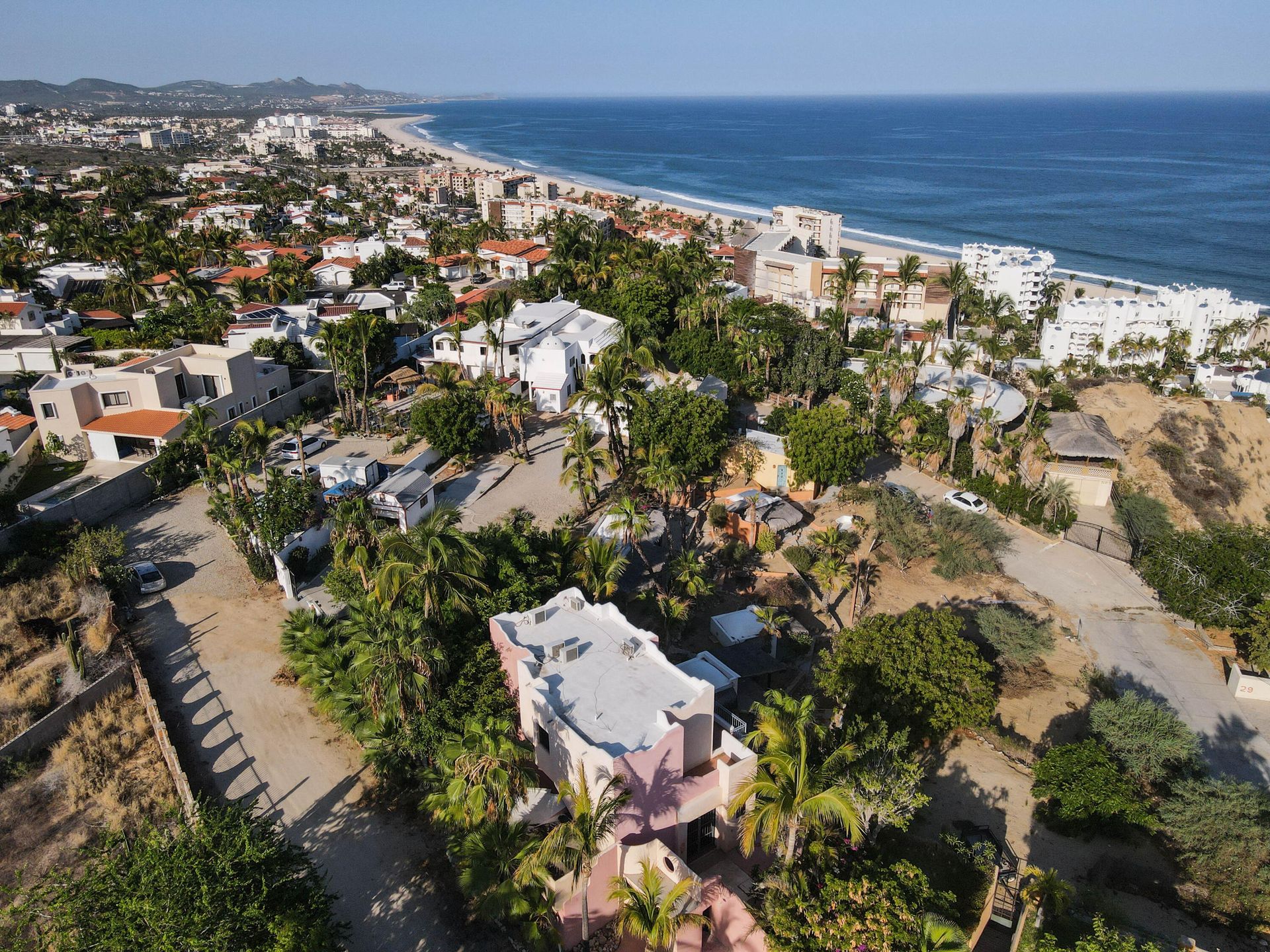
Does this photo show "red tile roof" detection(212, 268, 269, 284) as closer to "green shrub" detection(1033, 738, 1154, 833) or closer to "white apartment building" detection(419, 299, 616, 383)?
"white apartment building" detection(419, 299, 616, 383)

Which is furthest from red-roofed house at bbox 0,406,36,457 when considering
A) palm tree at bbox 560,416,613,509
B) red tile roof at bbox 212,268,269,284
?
red tile roof at bbox 212,268,269,284

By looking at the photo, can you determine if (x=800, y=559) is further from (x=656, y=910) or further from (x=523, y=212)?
(x=523, y=212)

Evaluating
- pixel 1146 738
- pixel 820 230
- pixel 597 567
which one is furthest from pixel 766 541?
pixel 820 230

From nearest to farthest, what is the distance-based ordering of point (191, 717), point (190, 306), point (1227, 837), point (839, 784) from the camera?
1. point (839, 784)
2. point (1227, 837)
3. point (191, 717)
4. point (190, 306)

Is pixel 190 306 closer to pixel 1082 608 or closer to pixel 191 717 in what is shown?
pixel 191 717

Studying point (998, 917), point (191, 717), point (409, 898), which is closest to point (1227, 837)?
point (998, 917)

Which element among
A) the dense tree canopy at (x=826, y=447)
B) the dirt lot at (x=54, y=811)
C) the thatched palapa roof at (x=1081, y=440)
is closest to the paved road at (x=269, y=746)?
the dirt lot at (x=54, y=811)

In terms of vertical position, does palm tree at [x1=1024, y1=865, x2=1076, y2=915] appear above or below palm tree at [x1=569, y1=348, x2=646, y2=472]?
below

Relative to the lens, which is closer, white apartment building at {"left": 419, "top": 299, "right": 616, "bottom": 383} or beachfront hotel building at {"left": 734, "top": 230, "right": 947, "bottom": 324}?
white apartment building at {"left": 419, "top": 299, "right": 616, "bottom": 383}
